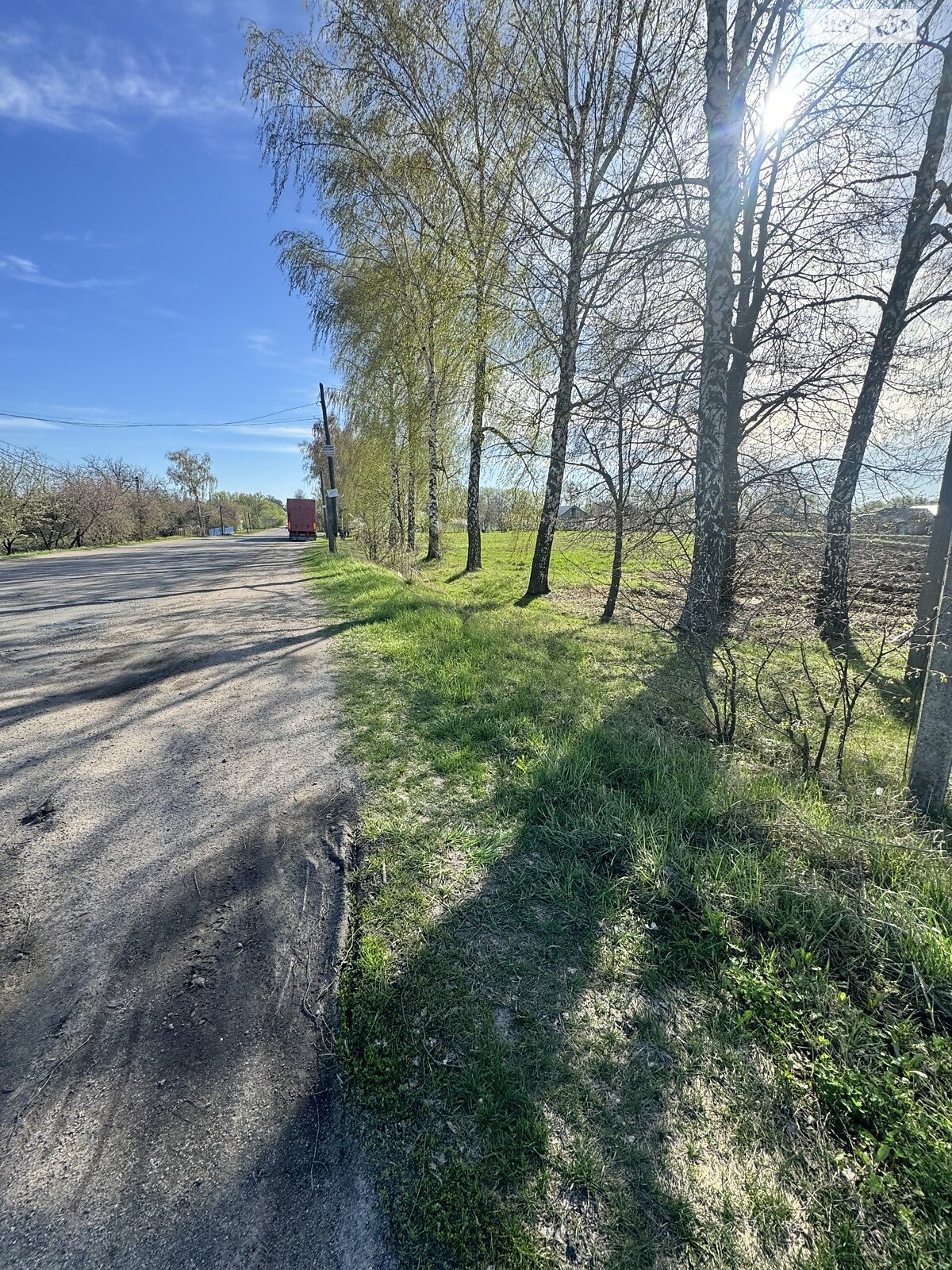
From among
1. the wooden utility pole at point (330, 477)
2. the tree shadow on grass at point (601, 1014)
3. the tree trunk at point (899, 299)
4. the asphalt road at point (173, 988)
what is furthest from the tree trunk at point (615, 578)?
the wooden utility pole at point (330, 477)

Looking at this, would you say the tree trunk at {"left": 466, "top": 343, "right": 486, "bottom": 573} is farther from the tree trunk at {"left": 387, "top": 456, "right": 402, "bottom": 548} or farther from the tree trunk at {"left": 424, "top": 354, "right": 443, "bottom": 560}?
the tree trunk at {"left": 387, "top": 456, "right": 402, "bottom": 548}

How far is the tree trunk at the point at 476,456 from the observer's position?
463 inches

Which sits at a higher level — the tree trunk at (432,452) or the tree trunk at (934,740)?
the tree trunk at (432,452)

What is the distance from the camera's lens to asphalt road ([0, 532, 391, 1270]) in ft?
3.79

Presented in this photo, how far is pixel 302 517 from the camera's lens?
112ft

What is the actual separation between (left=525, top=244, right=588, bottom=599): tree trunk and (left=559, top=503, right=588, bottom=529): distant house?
108 cm

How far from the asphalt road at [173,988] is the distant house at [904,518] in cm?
586

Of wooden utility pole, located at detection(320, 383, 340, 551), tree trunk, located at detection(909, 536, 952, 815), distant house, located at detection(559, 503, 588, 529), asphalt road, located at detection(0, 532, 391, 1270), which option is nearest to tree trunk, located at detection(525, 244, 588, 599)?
distant house, located at detection(559, 503, 588, 529)

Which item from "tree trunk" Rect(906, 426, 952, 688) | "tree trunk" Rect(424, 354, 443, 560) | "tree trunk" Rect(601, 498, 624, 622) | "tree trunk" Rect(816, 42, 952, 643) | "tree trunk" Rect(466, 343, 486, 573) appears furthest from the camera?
"tree trunk" Rect(424, 354, 443, 560)

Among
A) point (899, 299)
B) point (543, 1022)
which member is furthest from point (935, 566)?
point (543, 1022)

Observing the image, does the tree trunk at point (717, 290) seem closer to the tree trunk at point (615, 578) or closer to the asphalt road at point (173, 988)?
the tree trunk at point (615, 578)

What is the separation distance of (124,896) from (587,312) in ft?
26.8

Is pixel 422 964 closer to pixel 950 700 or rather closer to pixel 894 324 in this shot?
pixel 950 700

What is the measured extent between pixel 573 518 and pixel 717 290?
3573mm
